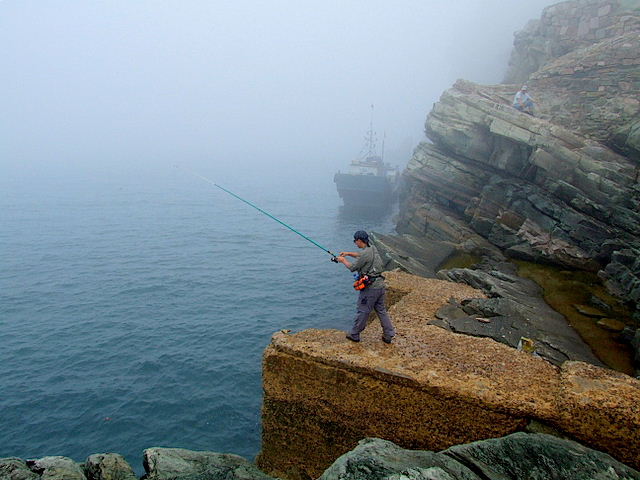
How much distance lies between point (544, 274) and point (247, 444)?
20436 mm

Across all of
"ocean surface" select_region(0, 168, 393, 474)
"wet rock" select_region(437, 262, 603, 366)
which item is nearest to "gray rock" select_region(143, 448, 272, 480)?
"wet rock" select_region(437, 262, 603, 366)

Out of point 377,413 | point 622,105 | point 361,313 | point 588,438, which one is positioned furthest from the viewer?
point 622,105

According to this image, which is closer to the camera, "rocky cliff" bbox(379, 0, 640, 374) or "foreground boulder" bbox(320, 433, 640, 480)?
"foreground boulder" bbox(320, 433, 640, 480)

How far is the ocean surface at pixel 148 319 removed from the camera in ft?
62.5

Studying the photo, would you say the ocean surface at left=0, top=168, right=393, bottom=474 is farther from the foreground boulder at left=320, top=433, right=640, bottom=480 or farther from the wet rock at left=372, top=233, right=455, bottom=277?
the foreground boulder at left=320, top=433, right=640, bottom=480

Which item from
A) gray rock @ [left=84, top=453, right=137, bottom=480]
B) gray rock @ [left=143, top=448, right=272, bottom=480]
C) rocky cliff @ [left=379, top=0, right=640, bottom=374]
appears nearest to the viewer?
gray rock @ [left=143, top=448, right=272, bottom=480]

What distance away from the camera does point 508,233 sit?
31031mm

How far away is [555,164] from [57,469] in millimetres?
30645

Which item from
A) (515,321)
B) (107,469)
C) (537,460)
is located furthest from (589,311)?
(107,469)

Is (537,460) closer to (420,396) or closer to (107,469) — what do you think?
(420,396)

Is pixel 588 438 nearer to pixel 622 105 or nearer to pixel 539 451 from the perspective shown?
pixel 539 451

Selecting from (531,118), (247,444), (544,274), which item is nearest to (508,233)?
(544,274)

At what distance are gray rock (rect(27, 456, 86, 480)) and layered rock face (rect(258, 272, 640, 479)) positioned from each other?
4.06 m

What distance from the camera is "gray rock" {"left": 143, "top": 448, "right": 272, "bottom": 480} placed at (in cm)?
792
